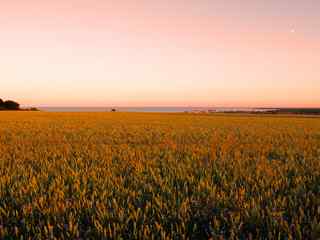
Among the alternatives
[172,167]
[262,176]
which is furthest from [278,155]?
[172,167]

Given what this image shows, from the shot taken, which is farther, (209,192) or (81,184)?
(81,184)

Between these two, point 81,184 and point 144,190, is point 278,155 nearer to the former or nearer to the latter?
point 144,190

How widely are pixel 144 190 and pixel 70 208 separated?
3.12ft

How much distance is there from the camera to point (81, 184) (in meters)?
3.56

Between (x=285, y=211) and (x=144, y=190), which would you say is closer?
(x=285, y=211)

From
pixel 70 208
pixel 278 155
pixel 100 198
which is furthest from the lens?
pixel 278 155

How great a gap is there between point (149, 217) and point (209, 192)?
0.99m

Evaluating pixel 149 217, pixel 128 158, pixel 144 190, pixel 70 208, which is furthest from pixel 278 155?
pixel 70 208

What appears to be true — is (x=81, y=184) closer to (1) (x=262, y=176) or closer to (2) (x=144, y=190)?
(2) (x=144, y=190)

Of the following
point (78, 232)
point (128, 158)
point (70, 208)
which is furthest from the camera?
point (128, 158)

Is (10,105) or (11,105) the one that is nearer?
(10,105)

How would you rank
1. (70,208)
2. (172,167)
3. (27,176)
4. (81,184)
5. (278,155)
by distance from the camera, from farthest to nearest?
(278,155) → (172,167) → (27,176) → (81,184) → (70,208)

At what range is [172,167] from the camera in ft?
14.8

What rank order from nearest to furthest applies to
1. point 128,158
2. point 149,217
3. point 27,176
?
point 149,217
point 27,176
point 128,158
